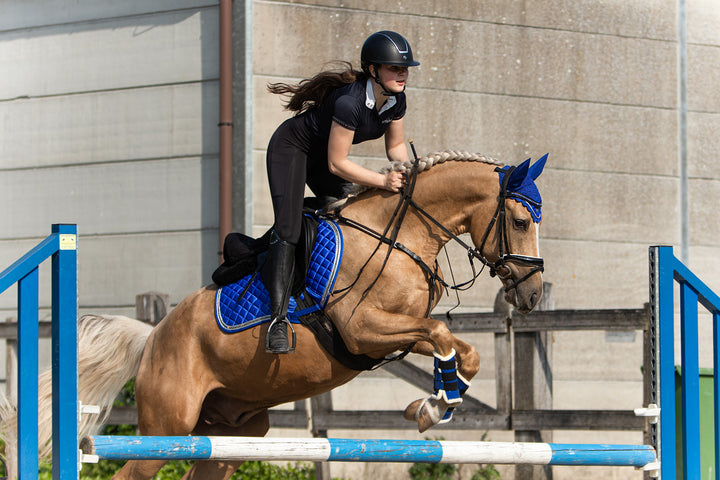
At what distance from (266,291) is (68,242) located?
1070mm

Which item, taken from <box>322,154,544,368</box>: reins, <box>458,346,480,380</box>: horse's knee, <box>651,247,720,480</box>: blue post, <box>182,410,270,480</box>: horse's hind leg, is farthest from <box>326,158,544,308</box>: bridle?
<box>182,410,270,480</box>: horse's hind leg

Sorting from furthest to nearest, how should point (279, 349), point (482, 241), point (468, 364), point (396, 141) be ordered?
point (396, 141) → point (482, 241) → point (279, 349) → point (468, 364)

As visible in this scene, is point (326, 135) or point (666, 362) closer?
point (666, 362)

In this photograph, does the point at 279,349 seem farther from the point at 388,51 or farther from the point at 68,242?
the point at 388,51

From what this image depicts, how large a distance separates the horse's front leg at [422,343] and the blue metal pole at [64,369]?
1196mm

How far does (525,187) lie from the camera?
12.1 feet

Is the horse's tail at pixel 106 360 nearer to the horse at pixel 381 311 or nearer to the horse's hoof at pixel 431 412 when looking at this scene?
the horse at pixel 381 311

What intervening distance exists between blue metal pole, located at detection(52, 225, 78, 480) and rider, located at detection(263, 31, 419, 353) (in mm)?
935

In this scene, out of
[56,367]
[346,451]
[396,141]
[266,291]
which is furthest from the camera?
[396,141]

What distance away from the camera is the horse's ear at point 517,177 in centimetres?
364

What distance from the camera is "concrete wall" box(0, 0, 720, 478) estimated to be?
282 inches

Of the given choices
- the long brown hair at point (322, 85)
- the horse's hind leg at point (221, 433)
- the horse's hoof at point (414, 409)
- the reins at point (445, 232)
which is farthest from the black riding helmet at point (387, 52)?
the horse's hind leg at point (221, 433)

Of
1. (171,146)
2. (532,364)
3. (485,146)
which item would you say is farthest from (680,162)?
(171,146)

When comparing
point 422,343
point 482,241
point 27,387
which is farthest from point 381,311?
point 27,387
